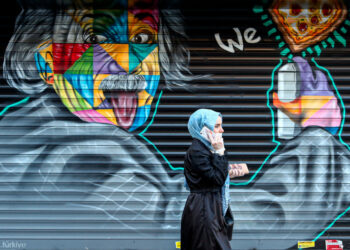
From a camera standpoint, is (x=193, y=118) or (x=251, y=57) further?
(x=251, y=57)

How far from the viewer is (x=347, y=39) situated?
511 centimetres

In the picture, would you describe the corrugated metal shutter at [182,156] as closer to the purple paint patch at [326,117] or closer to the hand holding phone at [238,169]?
the purple paint patch at [326,117]

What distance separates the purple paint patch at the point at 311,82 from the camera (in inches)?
200

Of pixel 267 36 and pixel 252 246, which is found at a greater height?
pixel 267 36

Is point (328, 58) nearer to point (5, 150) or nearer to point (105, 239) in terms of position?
point (105, 239)

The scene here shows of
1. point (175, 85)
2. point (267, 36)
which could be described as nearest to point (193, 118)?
point (175, 85)

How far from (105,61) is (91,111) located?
0.65 meters

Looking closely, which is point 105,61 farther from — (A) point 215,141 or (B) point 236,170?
(B) point 236,170

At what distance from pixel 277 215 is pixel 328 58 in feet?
6.72

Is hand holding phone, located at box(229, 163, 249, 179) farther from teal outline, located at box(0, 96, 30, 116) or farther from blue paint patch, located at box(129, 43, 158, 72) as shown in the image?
teal outline, located at box(0, 96, 30, 116)

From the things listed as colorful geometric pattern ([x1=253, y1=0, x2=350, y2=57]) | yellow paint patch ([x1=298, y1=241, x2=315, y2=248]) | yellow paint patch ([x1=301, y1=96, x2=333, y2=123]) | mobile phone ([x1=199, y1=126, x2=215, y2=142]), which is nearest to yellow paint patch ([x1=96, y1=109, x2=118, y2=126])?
mobile phone ([x1=199, y1=126, x2=215, y2=142])

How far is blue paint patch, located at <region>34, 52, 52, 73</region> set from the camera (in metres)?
5.11

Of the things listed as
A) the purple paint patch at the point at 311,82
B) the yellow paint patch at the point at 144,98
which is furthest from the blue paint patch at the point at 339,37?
the yellow paint patch at the point at 144,98

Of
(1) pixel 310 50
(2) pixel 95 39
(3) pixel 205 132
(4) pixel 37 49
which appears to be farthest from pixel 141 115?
(1) pixel 310 50
